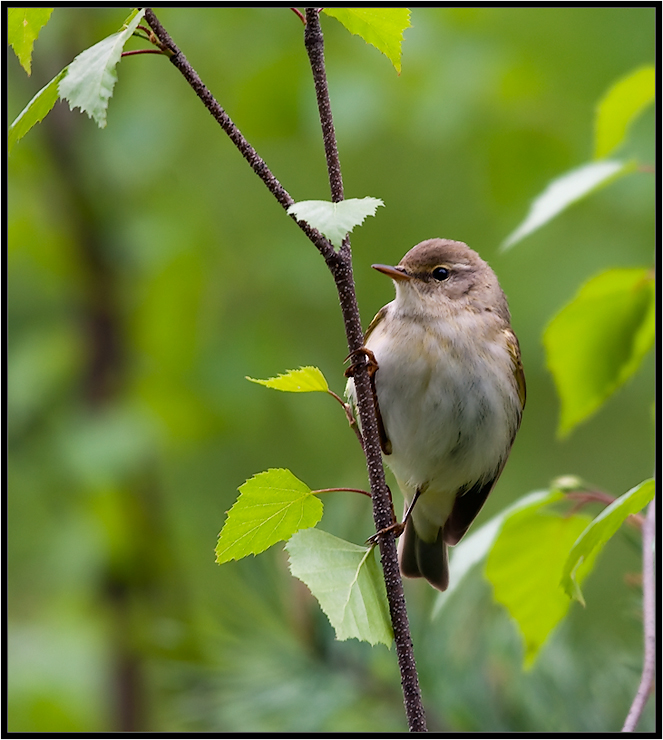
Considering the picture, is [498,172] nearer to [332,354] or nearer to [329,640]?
[332,354]

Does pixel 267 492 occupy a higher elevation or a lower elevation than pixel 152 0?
lower

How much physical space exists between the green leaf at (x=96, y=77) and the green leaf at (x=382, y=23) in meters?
0.35

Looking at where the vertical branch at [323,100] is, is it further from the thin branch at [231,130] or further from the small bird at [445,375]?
the small bird at [445,375]

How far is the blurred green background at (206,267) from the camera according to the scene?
3.49 m

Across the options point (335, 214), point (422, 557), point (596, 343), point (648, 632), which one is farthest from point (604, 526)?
point (422, 557)

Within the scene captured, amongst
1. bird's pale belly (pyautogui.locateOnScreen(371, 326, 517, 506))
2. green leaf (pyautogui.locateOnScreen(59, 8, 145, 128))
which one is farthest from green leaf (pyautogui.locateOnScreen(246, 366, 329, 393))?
bird's pale belly (pyautogui.locateOnScreen(371, 326, 517, 506))

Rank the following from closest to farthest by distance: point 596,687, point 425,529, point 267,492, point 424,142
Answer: point 267,492 < point 596,687 < point 425,529 < point 424,142

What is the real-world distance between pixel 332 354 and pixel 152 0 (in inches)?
108

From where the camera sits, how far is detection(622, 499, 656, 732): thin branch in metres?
1.50

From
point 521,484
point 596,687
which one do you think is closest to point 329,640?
point 596,687

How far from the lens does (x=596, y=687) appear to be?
237cm

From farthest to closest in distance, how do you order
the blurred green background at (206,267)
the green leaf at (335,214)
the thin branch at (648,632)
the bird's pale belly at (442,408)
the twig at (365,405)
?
the blurred green background at (206,267) → the bird's pale belly at (442,408) → the thin branch at (648,632) → the twig at (365,405) → the green leaf at (335,214)

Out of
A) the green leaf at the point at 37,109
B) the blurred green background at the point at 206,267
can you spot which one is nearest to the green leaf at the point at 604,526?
the green leaf at the point at 37,109

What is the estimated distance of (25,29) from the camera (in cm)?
138
